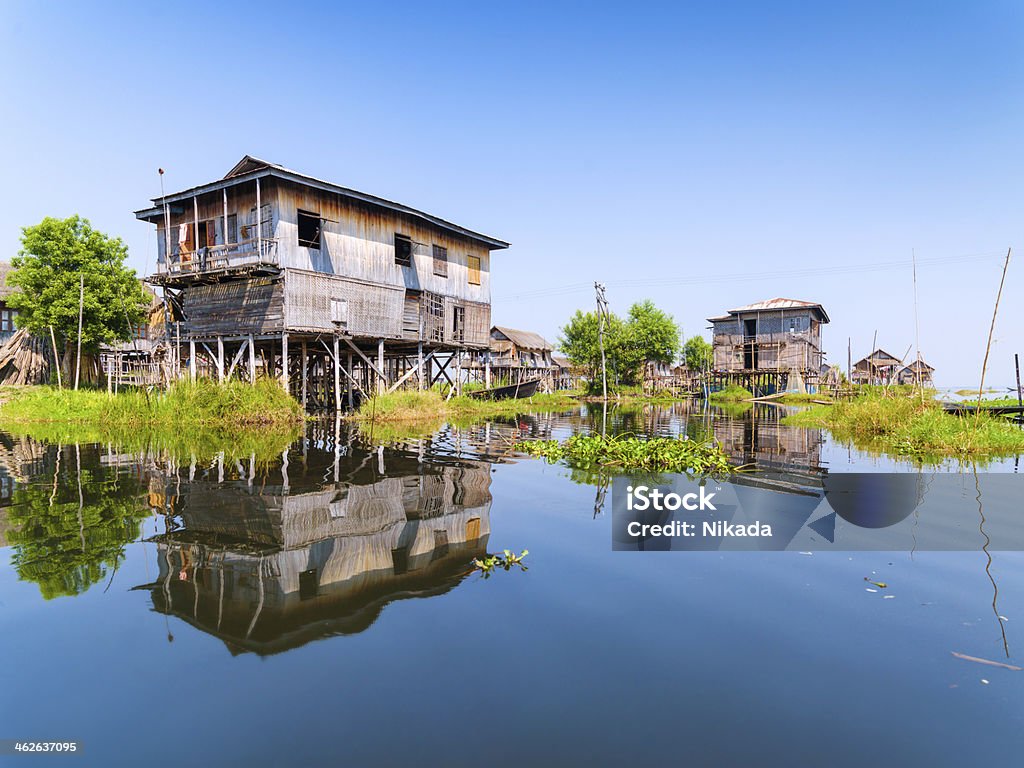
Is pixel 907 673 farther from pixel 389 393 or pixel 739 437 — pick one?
pixel 389 393

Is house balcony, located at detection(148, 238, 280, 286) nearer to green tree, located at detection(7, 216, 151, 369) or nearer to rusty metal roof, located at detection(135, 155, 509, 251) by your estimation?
rusty metal roof, located at detection(135, 155, 509, 251)

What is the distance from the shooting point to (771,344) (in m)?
44.9

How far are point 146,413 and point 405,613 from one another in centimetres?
1858

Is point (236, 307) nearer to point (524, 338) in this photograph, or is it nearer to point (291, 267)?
point (291, 267)

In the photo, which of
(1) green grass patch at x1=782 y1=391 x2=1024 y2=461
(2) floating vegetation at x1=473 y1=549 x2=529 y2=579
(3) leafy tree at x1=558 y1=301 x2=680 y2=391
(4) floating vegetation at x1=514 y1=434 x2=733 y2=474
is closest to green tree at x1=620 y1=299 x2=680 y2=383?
(3) leafy tree at x1=558 y1=301 x2=680 y2=391

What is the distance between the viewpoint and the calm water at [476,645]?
2.71 m

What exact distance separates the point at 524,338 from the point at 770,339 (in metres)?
26.8

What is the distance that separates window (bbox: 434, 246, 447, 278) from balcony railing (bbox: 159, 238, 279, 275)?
804cm

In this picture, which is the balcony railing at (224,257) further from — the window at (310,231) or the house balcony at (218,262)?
the window at (310,231)

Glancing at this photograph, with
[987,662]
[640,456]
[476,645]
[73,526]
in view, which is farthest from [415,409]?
[987,662]

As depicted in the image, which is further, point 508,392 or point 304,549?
point 508,392

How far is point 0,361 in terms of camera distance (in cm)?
3156

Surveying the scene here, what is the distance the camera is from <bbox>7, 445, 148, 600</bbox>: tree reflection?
4.81 metres

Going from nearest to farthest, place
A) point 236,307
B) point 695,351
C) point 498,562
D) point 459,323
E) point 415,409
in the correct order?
1. point 498,562
2. point 415,409
3. point 236,307
4. point 459,323
5. point 695,351
